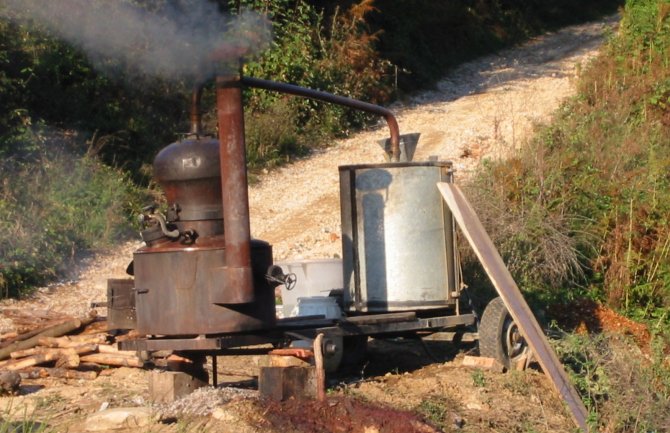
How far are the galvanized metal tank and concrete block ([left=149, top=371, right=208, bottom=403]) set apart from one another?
1606 millimetres

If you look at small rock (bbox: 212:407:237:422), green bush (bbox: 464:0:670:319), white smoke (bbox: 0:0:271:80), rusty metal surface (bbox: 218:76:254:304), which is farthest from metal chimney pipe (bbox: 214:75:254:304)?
green bush (bbox: 464:0:670:319)

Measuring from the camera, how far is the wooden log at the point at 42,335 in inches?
328

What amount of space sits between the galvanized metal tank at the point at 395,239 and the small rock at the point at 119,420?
2232 mm

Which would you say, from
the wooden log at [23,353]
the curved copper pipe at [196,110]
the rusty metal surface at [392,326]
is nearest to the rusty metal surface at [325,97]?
the curved copper pipe at [196,110]

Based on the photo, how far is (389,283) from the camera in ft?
25.9

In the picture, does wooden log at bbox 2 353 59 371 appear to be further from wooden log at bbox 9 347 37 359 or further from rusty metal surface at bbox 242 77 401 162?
rusty metal surface at bbox 242 77 401 162

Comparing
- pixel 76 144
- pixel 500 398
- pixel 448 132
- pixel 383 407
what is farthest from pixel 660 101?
pixel 383 407

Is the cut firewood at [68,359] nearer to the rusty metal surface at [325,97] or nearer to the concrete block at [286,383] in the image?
the concrete block at [286,383]

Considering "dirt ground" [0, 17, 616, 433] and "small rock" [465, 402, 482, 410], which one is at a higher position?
"dirt ground" [0, 17, 616, 433]

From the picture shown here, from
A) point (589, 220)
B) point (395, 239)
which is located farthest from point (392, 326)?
point (589, 220)

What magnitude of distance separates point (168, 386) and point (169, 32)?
239cm

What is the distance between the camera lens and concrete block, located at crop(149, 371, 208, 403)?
6.67 meters

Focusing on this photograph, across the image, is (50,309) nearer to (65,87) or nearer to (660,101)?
(65,87)

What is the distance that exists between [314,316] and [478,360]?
128 cm
